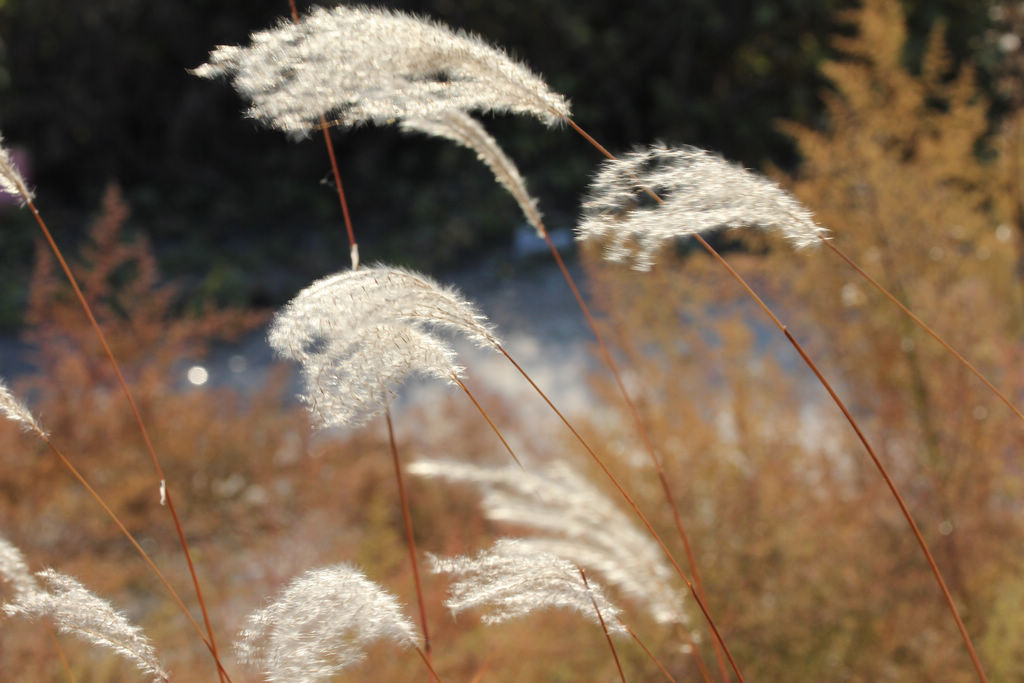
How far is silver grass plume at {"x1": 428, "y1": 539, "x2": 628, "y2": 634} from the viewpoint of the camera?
851mm

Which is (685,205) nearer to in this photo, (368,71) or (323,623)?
(368,71)

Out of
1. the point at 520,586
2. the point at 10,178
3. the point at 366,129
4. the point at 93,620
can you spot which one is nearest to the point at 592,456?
the point at 520,586

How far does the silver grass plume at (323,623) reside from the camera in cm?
81

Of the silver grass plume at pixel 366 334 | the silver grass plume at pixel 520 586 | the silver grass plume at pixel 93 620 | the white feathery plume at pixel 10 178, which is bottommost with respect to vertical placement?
the silver grass plume at pixel 93 620

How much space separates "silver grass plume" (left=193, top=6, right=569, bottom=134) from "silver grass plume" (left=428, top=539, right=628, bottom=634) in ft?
1.57

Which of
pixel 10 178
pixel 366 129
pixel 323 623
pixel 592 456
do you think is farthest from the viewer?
pixel 366 129

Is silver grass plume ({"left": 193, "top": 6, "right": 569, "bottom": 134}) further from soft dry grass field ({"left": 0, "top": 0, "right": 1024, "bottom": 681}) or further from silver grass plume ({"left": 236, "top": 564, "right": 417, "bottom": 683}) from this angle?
silver grass plume ({"left": 236, "top": 564, "right": 417, "bottom": 683})

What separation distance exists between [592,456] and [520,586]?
0.62 metres

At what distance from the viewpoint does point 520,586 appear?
34.4 inches

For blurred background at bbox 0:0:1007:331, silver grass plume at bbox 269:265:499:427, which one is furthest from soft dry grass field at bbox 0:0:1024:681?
blurred background at bbox 0:0:1007:331

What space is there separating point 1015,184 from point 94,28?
7.87 meters

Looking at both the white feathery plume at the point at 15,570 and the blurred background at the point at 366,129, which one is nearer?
the white feathery plume at the point at 15,570

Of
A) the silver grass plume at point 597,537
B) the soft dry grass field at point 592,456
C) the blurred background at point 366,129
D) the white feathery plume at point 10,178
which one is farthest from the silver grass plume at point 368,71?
the blurred background at point 366,129

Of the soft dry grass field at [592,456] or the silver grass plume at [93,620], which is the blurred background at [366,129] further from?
the silver grass plume at [93,620]
